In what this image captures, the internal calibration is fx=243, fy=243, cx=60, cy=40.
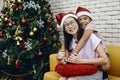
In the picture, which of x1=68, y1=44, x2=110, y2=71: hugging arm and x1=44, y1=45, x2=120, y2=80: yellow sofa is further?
x1=44, y1=45, x2=120, y2=80: yellow sofa

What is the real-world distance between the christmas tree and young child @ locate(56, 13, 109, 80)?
1.01 meters

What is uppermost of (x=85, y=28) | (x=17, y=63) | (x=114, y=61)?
(x=85, y=28)

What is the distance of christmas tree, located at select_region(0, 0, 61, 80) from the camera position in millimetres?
4035

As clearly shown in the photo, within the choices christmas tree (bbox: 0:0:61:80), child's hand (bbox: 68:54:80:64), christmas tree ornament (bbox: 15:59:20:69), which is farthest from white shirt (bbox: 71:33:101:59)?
christmas tree ornament (bbox: 15:59:20:69)

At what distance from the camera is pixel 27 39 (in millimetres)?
4074

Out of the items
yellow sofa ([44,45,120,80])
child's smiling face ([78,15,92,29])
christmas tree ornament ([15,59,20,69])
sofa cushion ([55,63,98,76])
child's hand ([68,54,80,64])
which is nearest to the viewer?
sofa cushion ([55,63,98,76])

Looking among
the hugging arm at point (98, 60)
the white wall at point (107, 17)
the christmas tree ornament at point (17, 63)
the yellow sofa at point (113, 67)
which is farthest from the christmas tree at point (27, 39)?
the hugging arm at point (98, 60)

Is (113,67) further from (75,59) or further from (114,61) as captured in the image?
(75,59)

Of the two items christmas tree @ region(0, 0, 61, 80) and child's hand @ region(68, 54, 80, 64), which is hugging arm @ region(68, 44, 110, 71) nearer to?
child's hand @ region(68, 54, 80, 64)

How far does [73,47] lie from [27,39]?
1192 mm

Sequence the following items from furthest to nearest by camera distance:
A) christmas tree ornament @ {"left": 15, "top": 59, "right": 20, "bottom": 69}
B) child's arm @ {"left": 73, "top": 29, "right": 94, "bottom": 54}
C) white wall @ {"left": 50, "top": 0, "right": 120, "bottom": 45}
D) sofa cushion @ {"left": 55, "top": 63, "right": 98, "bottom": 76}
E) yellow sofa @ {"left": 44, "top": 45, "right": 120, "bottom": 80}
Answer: christmas tree ornament @ {"left": 15, "top": 59, "right": 20, "bottom": 69} → white wall @ {"left": 50, "top": 0, "right": 120, "bottom": 45} → yellow sofa @ {"left": 44, "top": 45, "right": 120, "bottom": 80} → child's arm @ {"left": 73, "top": 29, "right": 94, "bottom": 54} → sofa cushion @ {"left": 55, "top": 63, "right": 98, "bottom": 76}

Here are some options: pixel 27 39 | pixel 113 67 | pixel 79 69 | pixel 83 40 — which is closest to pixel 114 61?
pixel 113 67

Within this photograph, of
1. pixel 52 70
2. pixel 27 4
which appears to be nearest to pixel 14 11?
pixel 27 4

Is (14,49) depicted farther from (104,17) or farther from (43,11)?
(104,17)
